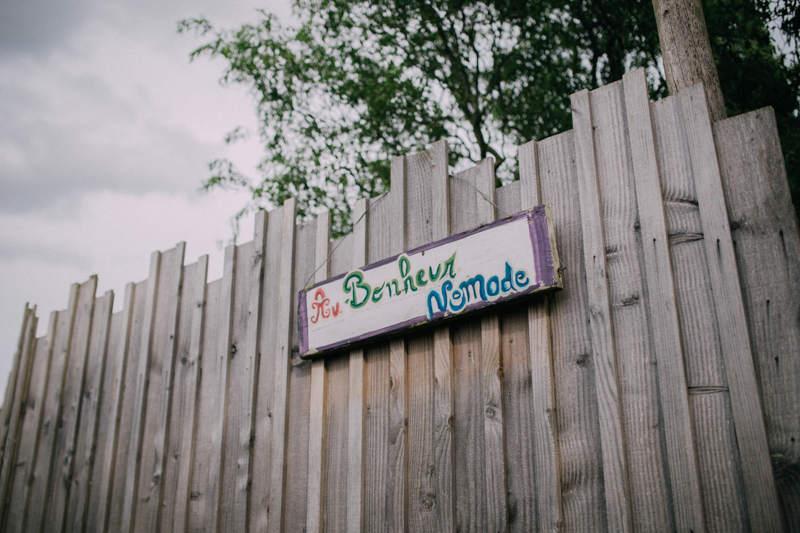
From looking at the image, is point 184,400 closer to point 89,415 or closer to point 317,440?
point 89,415

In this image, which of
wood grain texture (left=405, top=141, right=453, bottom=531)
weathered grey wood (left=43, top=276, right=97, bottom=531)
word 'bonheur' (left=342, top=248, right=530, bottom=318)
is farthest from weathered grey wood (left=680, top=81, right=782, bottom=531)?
weathered grey wood (left=43, top=276, right=97, bottom=531)

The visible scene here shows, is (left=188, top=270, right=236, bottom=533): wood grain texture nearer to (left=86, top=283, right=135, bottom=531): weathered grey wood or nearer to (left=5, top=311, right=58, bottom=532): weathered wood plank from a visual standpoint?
(left=86, top=283, right=135, bottom=531): weathered grey wood

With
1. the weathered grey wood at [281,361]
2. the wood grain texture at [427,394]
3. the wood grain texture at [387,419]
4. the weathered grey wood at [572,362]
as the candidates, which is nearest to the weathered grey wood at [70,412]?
the weathered grey wood at [281,361]

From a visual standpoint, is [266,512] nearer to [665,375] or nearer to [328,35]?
[665,375]

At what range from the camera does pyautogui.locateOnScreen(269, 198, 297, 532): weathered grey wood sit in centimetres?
304

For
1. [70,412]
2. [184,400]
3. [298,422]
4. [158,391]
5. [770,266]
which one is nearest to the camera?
[770,266]

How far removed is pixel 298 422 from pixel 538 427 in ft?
4.36

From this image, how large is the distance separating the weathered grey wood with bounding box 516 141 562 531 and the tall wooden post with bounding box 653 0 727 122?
1.21 m

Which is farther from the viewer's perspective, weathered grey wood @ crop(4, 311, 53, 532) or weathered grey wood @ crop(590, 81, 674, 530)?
weathered grey wood @ crop(4, 311, 53, 532)

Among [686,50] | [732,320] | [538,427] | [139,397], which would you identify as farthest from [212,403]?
[686,50]

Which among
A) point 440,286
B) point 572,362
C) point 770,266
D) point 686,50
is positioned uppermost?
point 686,50

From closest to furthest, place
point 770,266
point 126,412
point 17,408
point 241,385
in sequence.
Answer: point 770,266
point 241,385
point 126,412
point 17,408

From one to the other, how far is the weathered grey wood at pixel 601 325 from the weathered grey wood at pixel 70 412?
3697 millimetres

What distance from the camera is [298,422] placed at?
311cm
